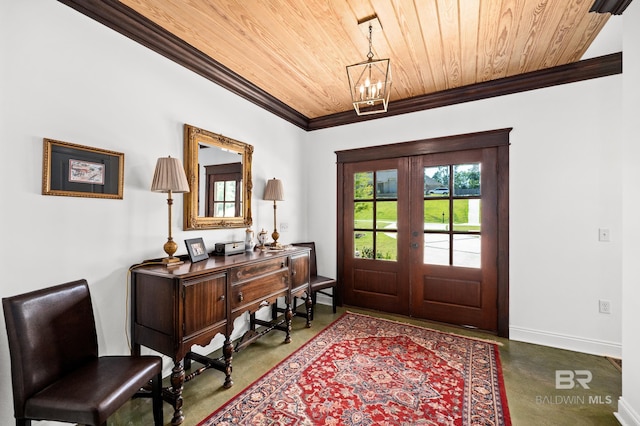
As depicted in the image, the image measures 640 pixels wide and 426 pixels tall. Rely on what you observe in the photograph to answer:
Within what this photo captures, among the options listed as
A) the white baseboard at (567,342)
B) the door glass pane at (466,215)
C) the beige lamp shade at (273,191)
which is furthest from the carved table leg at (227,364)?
the white baseboard at (567,342)

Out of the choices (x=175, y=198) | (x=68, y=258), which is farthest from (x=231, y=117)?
(x=68, y=258)

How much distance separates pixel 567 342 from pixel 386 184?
2446 mm

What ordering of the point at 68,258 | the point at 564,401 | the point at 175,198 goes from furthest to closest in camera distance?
the point at 175,198, the point at 564,401, the point at 68,258

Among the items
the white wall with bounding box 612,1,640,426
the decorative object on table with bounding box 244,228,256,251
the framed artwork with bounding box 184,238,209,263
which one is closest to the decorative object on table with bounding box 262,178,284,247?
the decorative object on table with bounding box 244,228,256,251

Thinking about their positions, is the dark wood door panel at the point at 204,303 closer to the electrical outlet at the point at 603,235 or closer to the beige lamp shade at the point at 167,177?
the beige lamp shade at the point at 167,177

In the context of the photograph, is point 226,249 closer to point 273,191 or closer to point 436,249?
point 273,191

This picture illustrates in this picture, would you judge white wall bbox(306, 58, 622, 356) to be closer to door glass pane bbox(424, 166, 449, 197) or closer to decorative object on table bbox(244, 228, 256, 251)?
door glass pane bbox(424, 166, 449, 197)

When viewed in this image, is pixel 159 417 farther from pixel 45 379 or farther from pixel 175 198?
pixel 175 198

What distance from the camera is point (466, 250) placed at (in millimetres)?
3125

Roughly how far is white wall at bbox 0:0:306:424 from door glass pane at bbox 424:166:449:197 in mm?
2530

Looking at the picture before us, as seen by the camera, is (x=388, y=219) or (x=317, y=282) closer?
(x=317, y=282)

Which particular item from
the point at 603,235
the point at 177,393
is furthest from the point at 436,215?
the point at 177,393

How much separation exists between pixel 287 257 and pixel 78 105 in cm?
200

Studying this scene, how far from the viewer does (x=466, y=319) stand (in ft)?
10.2
